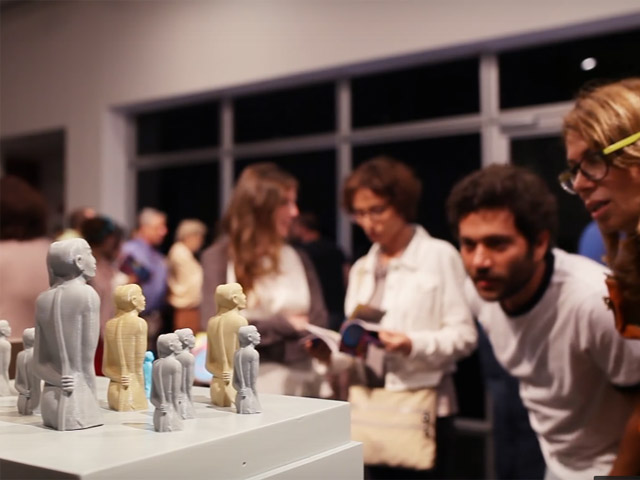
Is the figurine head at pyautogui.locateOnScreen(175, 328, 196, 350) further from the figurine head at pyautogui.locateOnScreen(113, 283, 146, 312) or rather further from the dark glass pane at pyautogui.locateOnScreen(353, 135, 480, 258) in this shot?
the dark glass pane at pyautogui.locateOnScreen(353, 135, 480, 258)

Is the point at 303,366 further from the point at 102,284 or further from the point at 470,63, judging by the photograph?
the point at 470,63

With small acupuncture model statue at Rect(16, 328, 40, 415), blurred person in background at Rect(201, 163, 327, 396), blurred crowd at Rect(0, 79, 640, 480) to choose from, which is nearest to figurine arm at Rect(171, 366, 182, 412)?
small acupuncture model statue at Rect(16, 328, 40, 415)

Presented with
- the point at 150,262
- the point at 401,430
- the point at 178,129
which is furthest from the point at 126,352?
the point at 178,129

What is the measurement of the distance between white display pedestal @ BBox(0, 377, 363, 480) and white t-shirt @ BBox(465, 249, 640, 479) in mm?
929

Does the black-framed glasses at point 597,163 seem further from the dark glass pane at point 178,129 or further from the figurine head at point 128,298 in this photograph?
the dark glass pane at point 178,129

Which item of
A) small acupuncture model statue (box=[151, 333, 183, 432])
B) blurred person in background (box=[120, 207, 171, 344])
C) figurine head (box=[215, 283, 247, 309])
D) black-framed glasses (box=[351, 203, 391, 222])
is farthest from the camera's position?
blurred person in background (box=[120, 207, 171, 344])

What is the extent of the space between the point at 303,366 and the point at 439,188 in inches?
73.3

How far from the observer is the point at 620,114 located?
1.69 metres

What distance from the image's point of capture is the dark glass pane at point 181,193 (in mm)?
6250

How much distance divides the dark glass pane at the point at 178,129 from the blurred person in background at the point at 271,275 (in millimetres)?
3822

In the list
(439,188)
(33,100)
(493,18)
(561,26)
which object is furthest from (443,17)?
(33,100)

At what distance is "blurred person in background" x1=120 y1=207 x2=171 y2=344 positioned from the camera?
372cm

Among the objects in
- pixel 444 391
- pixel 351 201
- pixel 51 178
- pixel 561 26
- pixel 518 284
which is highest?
pixel 561 26

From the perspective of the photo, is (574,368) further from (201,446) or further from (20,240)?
(20,240)
